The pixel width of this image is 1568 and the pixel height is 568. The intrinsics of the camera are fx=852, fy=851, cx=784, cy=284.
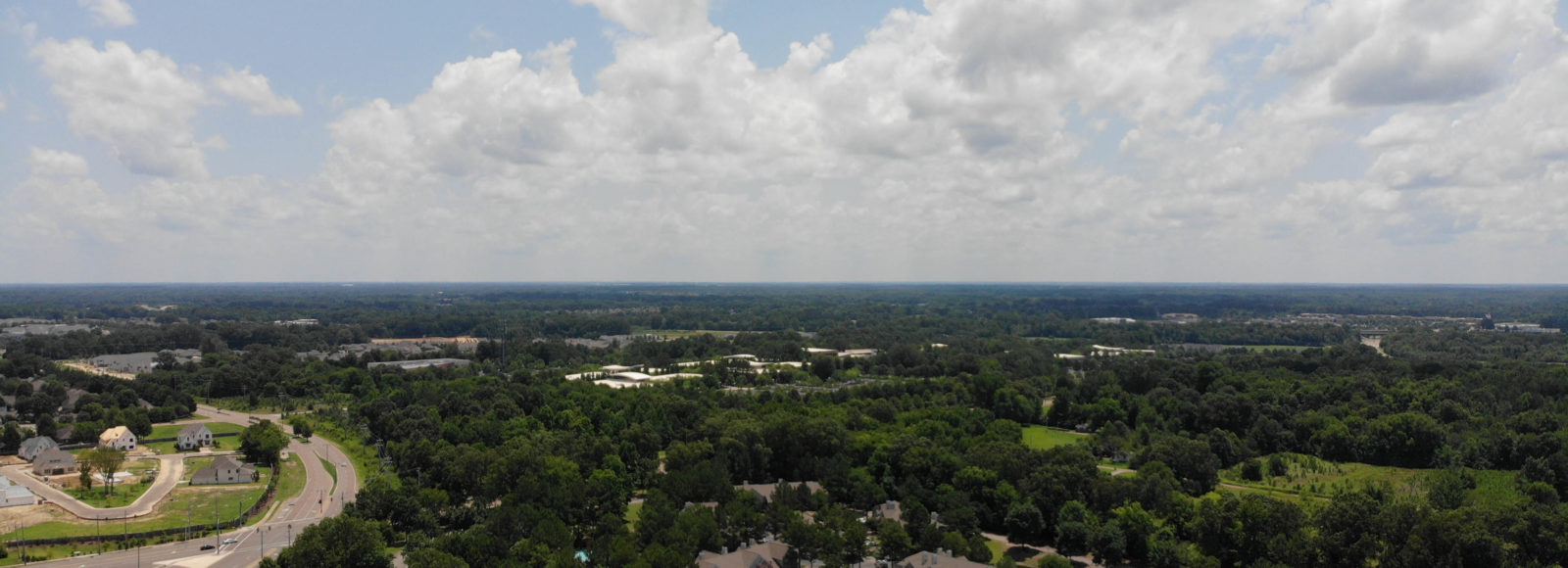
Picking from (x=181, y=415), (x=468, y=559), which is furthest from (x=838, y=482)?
(x=181, y=415)

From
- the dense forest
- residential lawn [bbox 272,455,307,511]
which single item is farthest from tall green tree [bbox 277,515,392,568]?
residential lawn [bbox 272,455,307,511]

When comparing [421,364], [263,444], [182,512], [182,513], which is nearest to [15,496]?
[182,512]

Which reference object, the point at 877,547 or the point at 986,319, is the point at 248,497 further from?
the point at 986,319

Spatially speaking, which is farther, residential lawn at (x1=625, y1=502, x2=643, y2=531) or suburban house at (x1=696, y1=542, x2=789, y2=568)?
residential lawn at (x1=625, y1=502, x2=643, y2=531)

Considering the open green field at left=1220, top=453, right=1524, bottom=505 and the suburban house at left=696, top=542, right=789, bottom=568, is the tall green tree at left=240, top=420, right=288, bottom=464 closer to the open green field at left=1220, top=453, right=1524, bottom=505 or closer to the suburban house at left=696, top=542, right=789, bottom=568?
the suburban house at left=696, top=542, right=789, bottom=568

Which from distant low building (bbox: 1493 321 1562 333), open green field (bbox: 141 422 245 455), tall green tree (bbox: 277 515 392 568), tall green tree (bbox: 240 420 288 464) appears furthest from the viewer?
distant low building (bbox: 1493 321 1562 333)
